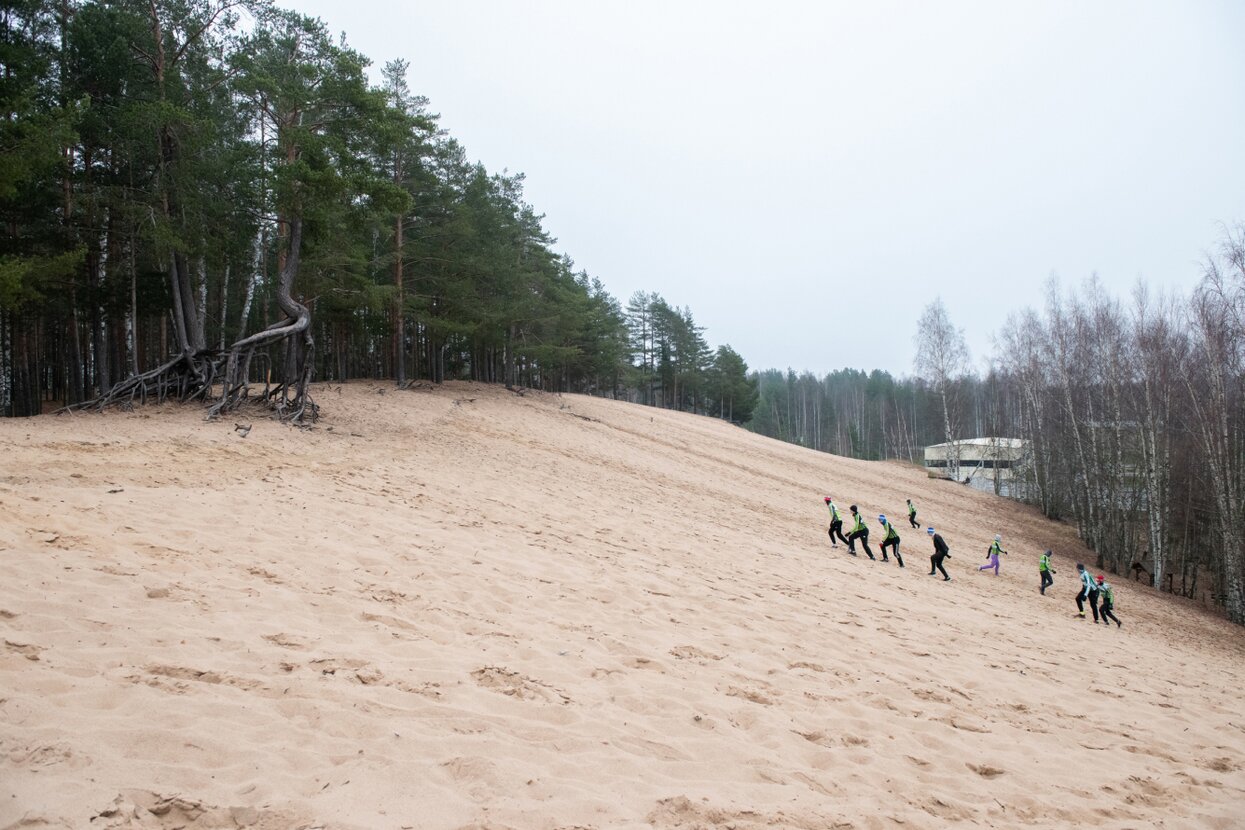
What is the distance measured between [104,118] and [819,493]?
26.8 metres

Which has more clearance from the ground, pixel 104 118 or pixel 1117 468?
pixel 104 118

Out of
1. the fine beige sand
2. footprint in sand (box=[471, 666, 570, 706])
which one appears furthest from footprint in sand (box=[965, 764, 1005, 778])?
footprint in sand (box=[471, 666, 570, 706])

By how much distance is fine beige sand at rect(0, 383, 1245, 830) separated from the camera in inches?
135

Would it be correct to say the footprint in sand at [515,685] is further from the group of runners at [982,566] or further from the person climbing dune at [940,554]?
the person climbing dune at [940,554]

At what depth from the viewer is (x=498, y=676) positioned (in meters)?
5.02

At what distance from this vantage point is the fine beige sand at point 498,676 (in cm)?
343

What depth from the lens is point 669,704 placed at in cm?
503

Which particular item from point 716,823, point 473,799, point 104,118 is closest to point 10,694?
point 473,799

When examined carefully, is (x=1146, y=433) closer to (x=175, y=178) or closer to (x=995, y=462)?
(x=995, y=462)

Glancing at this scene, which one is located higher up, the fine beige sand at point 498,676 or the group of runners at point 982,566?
the fine beige sand at point 498,676

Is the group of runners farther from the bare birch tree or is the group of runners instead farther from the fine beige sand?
the bare birch tree

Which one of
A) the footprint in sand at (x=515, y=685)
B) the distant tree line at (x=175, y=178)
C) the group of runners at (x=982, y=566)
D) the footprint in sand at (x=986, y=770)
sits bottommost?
the group of runners at (x=982, y=566)

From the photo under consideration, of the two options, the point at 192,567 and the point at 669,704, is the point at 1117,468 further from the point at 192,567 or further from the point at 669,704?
the point at 192,567

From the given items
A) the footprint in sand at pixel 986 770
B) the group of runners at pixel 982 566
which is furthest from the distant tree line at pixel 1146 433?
the footprint in sand at pixel 986 770
